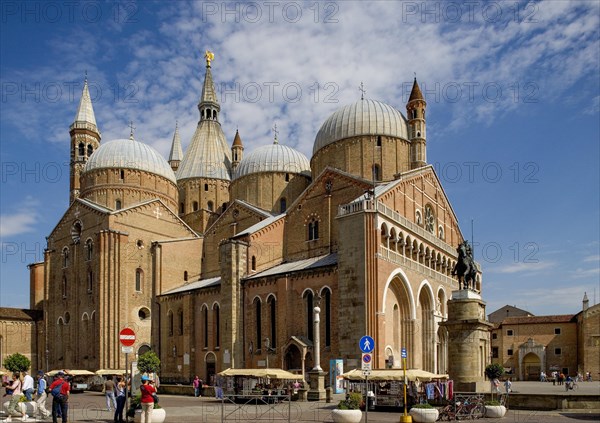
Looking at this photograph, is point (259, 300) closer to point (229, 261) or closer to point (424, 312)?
point (229, 261)

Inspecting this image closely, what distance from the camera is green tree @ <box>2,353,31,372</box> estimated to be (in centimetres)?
5416

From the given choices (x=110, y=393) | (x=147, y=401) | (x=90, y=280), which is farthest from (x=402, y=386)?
(x=90, y=280)

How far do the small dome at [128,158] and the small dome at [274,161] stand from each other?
7565 mm

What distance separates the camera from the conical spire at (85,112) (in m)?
68.3

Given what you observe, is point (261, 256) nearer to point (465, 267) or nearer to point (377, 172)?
point (377, 172)

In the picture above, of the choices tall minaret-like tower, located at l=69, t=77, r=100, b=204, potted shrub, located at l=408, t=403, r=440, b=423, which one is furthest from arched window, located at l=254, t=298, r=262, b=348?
tall minaret-like tower, located at l=69, t=77, r=100, b=204

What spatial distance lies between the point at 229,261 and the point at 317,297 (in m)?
8.23

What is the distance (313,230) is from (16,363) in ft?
94.6

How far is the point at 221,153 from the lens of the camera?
66.8 metres

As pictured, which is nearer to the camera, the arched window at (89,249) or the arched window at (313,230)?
the arched window at (313,230)

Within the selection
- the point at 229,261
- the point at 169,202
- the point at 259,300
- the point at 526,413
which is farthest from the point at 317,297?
the point at 169,202

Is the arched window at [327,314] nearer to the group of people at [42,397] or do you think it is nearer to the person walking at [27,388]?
the group of people at [42,397]

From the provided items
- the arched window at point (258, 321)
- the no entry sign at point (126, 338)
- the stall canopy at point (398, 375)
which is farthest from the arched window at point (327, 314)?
the no entry sign at point (126, 338)

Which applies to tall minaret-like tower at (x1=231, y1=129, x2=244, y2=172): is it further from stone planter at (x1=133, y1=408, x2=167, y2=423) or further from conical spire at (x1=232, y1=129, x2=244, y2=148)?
stone planter at (x1=133, y1=408, x2=167, y2=423)
